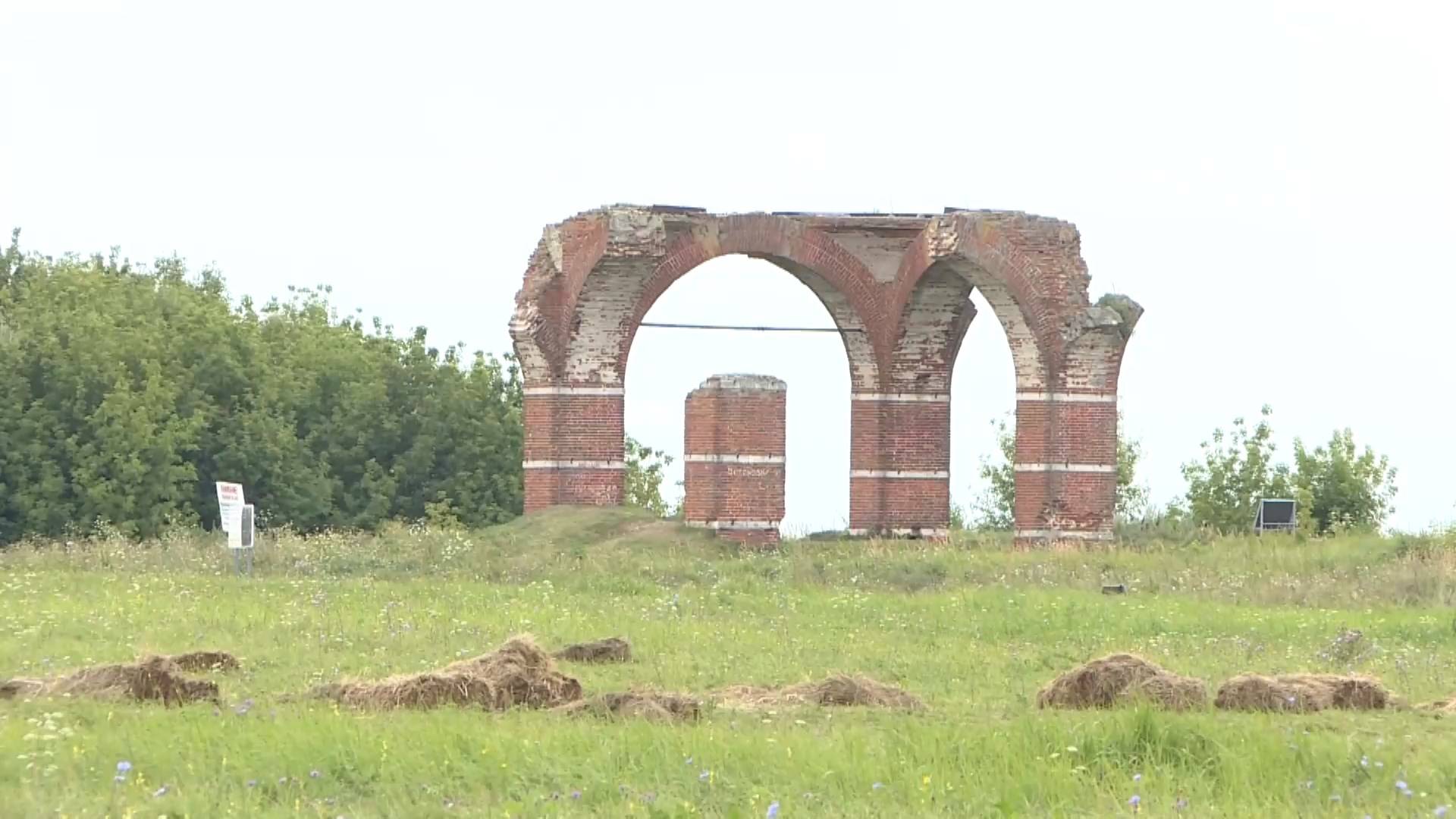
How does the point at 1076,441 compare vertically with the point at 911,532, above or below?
above

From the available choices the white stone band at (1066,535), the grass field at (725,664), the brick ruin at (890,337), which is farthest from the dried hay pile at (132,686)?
the white stone band at (1066,535)

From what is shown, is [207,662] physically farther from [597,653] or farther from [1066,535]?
[1066,535]

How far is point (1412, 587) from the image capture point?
21891 mm

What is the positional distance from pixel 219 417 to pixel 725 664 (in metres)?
27.0

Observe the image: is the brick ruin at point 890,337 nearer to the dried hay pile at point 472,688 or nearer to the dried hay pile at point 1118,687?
the dried hay pile at point 1118,687

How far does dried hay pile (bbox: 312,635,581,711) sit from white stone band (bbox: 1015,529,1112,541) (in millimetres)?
16996

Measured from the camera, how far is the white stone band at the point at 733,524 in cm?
2806

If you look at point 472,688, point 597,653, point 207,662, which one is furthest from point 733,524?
point 472,688

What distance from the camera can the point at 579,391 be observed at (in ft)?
→ 96.9

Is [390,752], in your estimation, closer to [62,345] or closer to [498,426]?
[62,345]

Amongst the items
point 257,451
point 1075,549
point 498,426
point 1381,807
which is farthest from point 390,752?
point 498,426

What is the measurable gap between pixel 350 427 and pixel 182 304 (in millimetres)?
3991

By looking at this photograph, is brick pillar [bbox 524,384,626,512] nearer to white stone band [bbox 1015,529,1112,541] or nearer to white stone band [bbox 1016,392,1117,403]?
white stone band [bbox 1015,529,1112,541]

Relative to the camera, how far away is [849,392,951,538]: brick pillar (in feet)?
105
